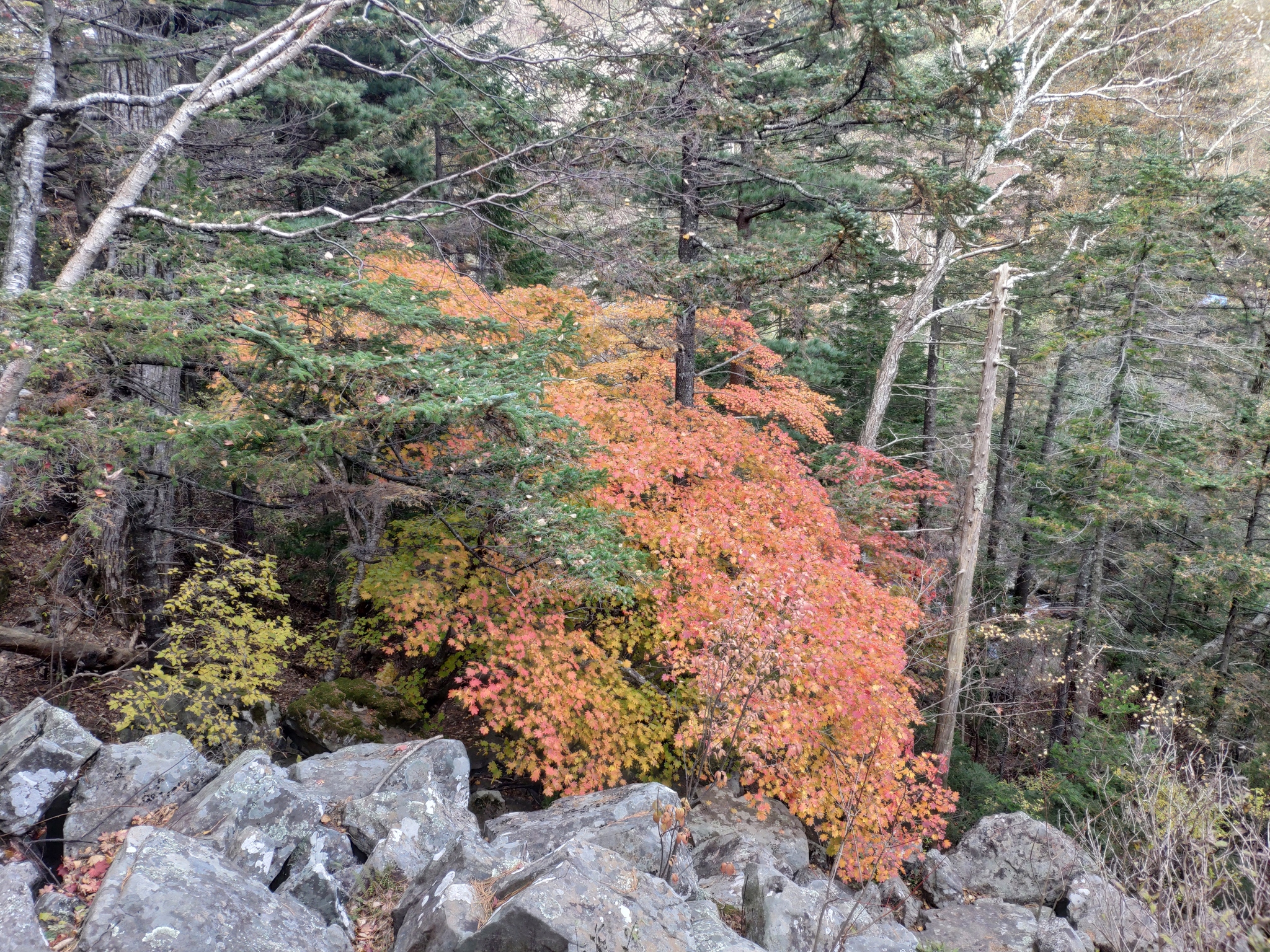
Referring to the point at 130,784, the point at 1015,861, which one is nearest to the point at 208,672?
the point at 130,784

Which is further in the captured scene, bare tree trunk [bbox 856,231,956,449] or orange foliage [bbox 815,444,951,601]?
bare tree trunk [bbox 856,231,956,449]

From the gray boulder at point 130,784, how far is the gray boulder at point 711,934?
458 cm

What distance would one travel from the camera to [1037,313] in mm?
17328

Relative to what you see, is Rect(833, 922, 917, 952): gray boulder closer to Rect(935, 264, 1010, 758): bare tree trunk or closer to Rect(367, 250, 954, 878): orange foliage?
Rect(367, 250, 954, 878): orange foliage

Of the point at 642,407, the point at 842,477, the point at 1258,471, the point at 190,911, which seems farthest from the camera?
the point at 842,477

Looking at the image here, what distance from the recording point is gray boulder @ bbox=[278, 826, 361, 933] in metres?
4.76

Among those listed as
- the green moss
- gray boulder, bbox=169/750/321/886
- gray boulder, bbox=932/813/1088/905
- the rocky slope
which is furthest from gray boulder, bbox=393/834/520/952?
gray boulder, bbox=932/813/1088/905

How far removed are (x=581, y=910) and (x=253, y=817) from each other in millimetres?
3106

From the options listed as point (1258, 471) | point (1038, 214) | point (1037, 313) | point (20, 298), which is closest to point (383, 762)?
point (20, 298)

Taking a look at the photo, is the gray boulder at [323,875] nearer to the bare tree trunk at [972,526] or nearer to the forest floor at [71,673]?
the forest floor at [71,673]

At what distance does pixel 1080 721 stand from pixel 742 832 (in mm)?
9768

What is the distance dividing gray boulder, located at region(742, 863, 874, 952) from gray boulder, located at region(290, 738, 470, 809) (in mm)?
3017

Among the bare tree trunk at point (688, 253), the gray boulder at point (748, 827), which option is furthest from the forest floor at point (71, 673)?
the bare tree trunk at point (688, 253)

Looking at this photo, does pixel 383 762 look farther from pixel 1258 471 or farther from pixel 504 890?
pixel 1258 471
